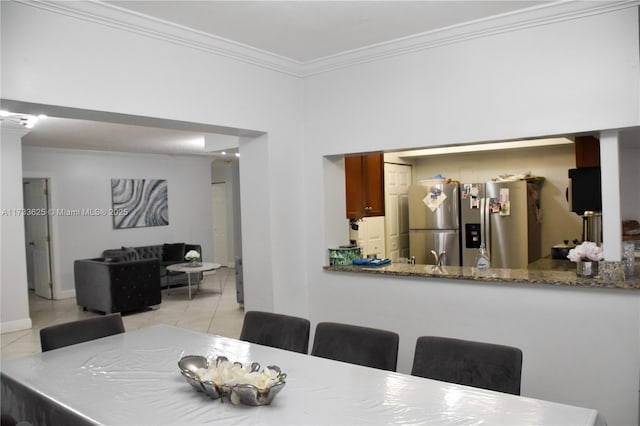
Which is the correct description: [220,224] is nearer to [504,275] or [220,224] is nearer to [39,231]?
[39,231]

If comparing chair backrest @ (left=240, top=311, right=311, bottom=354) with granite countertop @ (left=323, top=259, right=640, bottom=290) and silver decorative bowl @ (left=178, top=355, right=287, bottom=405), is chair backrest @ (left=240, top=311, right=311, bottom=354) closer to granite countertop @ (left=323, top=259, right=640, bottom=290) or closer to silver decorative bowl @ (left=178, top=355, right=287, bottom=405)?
silver decorative bowl @ (left=178, top=355, right=287, bottom=405)

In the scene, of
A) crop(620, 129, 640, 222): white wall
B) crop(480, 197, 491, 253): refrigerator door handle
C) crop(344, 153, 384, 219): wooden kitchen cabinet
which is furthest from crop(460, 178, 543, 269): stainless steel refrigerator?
crop(344, 153, 384, 219): wooden kitchen cabinet

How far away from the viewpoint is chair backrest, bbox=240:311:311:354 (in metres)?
2.86

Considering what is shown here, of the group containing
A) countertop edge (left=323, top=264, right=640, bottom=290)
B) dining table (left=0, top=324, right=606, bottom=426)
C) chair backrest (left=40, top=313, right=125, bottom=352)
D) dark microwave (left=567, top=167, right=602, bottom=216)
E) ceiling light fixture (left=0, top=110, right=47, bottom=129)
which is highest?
ceiling light fixture (left=0, top=110, right=47, bottom=129)

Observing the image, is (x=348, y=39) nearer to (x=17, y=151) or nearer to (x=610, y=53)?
(x=610, y=53)

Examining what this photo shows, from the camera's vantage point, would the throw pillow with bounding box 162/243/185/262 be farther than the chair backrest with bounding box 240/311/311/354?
Yes

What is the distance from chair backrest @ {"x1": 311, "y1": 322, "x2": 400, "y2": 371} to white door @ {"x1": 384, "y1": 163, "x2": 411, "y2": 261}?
3.50 meters

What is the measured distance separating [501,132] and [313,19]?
1502 mm

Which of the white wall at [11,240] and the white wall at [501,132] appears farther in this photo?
the white wall at [11,240]

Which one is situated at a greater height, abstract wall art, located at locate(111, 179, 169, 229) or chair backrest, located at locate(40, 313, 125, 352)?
abstract wall art, located at locate(111, 179, 169, 229)

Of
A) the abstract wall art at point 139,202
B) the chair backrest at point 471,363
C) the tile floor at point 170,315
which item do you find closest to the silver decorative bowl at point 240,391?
the chair backrest at point 471,363

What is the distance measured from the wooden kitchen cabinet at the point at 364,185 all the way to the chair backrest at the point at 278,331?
6.00 feet

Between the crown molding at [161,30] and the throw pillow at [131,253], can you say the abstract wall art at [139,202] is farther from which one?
the crown molding at [161,30]

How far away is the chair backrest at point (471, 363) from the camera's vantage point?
214 cm
